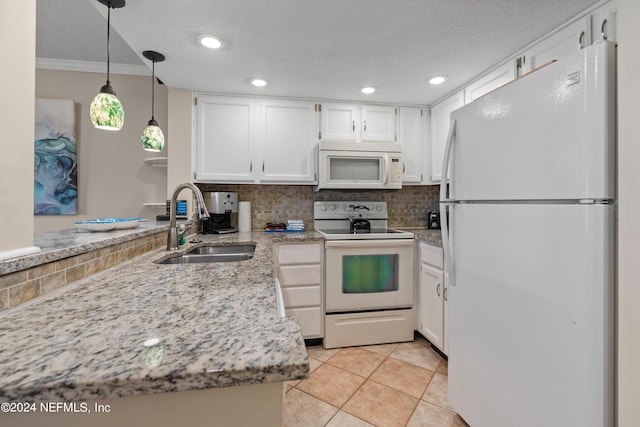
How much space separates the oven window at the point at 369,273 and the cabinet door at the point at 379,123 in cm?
119

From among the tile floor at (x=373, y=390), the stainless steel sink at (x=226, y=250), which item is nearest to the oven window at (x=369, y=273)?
the tile floor at (x=373, y=390)

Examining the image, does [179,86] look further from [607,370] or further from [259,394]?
[607,370]

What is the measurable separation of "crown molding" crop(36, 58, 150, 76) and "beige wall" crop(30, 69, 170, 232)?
0.12 ft

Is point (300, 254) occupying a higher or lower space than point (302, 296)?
higher

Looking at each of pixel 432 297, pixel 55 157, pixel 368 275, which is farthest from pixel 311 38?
pixel 55 157

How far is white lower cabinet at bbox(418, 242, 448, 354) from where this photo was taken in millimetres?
2105

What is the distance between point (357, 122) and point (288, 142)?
71 cm

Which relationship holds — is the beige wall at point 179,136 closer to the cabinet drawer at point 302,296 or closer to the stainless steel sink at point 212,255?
the stainless steel sink at point 212,255

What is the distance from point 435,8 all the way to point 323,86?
1130 mm

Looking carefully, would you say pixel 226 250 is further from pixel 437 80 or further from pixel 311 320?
pixel 437 80

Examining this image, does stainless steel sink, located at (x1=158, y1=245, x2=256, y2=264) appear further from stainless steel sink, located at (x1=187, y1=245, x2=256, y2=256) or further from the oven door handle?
the oven door handle

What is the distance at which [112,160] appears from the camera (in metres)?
2.72

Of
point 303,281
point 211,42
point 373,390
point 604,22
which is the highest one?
point 211,42

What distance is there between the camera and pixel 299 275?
2.32 meters
